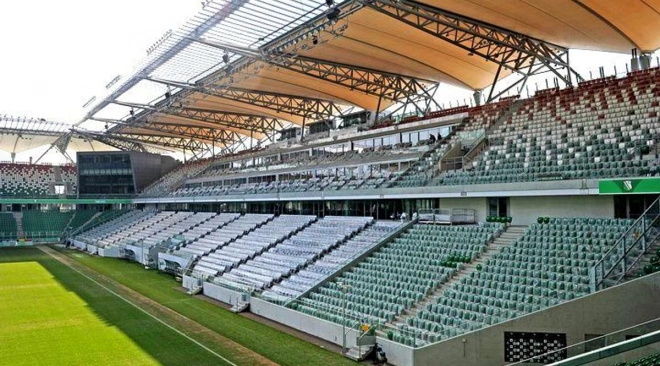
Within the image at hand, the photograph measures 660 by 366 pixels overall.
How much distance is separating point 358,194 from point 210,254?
1120cm

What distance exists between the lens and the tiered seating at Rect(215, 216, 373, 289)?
27031 millimetres

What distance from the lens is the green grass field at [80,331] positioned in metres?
17.0

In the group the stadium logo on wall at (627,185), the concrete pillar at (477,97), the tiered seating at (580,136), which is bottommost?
the stadium logo on wall at (627,185)

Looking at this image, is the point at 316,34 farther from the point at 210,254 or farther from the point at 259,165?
the point at 259,165

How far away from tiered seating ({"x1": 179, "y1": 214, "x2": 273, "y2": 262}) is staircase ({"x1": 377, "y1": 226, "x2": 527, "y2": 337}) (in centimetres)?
2045

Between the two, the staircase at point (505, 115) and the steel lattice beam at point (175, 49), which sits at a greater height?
the steel lattice beam at point (175, 49)

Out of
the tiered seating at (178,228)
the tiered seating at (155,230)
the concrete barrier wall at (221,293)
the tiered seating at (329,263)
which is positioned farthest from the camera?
the tiered seating at (155,230)

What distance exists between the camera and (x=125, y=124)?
61.9 meters

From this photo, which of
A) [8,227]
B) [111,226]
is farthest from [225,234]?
[8,227]

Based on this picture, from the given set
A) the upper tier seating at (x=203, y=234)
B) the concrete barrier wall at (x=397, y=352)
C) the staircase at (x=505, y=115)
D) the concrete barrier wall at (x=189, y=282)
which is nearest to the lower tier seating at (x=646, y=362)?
the concrete barrier wall at (x=397, y=352)

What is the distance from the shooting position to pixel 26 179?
70.8 meters

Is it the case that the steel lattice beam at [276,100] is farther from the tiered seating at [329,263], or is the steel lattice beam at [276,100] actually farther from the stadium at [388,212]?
the tiered seating at [329,263]

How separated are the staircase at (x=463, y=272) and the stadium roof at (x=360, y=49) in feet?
39.7

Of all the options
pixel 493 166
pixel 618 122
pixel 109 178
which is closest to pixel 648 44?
pixel 618 122
